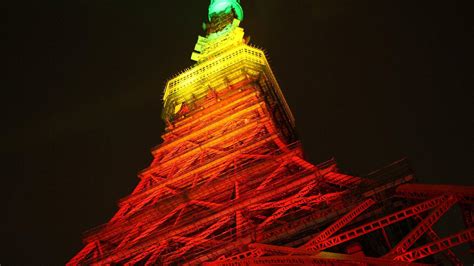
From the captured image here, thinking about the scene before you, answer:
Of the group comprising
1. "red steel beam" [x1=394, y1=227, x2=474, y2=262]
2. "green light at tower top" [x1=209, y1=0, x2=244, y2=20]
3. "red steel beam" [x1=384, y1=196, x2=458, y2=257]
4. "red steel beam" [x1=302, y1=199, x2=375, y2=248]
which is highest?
"green light at tower top" [x1=209, y1=0, x2=244, y2=20]

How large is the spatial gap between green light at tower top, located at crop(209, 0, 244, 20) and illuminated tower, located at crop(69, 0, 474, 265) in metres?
17.0

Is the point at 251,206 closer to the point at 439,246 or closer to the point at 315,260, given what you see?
the point at 315,260

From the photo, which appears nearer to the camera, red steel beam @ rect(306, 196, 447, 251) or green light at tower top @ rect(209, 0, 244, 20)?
red steel beam @ rect(306, 196, 447, 251)

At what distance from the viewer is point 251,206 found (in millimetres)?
12414

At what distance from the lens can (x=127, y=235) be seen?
14.6 meters

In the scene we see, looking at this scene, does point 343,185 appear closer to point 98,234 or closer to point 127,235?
point 127,235

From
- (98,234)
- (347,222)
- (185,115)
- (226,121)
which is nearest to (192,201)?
(98,234)

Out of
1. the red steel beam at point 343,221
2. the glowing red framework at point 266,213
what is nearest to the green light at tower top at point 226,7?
the glowing red framework at point 266,213

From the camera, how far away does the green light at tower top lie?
140 ft

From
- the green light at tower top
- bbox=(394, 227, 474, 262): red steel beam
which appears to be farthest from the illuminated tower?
the green light at tower top

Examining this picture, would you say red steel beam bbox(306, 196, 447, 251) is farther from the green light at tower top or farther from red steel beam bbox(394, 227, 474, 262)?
the green light at tower top

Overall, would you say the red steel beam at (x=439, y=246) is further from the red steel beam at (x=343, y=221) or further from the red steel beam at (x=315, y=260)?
the red steel beam at (x=343, y=221)

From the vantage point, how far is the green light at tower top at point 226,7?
140 feet

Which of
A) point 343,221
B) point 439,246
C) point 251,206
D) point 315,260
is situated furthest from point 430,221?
point 251,206
